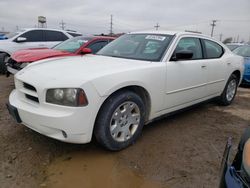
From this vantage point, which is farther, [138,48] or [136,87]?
[138,48]

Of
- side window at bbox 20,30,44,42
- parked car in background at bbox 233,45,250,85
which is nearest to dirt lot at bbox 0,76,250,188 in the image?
parked car in background at bbox 233,45,250,85

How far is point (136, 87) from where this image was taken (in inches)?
120

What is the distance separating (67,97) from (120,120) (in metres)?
0.76

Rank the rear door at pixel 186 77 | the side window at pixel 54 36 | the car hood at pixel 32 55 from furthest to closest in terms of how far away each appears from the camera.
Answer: the side window at pixel 54 36
the car hood at pixel 32 55
the rear door at pixel 186 77

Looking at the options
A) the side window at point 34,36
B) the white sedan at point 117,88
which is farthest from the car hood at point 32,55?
the side window at point 34,36

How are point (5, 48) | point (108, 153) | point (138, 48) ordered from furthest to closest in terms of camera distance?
1. point (5, 48)
2. point (138, 48)
3. point (108, 153)

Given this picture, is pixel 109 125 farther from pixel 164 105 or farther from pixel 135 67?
pixel 164 105

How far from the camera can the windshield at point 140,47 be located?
11.4 ft

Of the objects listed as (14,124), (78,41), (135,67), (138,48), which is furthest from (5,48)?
(135,67)

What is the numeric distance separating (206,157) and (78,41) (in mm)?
4756

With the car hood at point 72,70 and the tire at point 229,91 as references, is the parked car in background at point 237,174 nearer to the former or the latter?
the car hood at point 72,70

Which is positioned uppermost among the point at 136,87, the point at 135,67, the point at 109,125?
the point at 135,67

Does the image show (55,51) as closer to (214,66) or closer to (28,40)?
(28,40)

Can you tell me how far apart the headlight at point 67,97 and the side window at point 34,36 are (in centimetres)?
703
